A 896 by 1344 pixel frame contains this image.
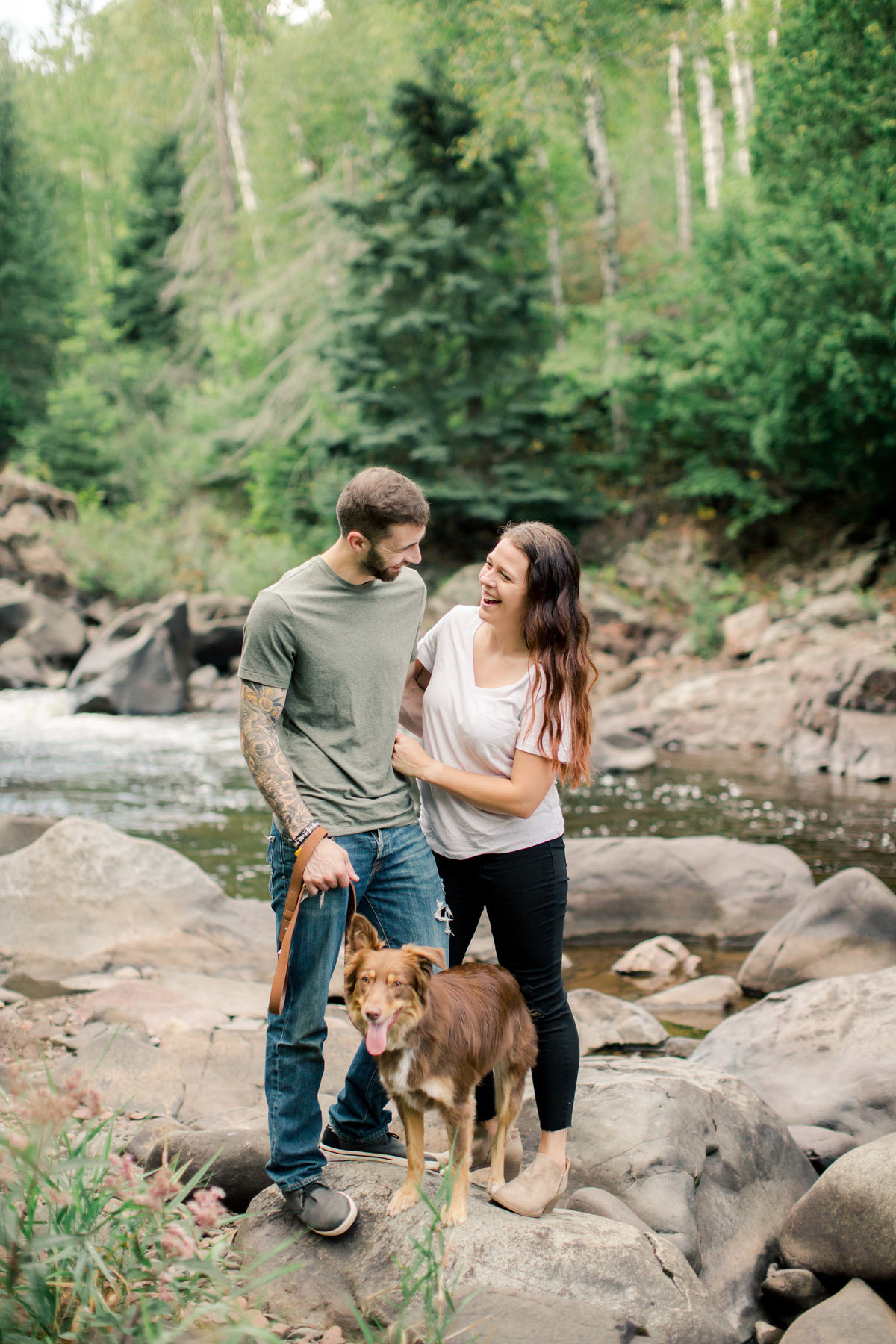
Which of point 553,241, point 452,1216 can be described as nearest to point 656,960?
point 452,1216

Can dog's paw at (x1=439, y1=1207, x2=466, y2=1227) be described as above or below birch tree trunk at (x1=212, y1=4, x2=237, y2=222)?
below

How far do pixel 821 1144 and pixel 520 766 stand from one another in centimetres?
262

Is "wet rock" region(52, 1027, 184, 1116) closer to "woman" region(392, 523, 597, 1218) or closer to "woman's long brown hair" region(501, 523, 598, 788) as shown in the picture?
"woman" region(392, 523, 597, 1218)

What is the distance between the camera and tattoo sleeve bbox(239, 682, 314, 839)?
110 inches

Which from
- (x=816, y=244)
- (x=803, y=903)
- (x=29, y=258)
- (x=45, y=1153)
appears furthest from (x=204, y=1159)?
(x=29, y=258)

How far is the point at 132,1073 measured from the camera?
14.9 feet

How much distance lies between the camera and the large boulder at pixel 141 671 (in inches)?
709

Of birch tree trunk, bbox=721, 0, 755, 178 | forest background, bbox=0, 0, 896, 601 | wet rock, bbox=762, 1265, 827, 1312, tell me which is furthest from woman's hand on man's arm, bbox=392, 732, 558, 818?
birch tree trunk, bbox=721, 0, 755, 178

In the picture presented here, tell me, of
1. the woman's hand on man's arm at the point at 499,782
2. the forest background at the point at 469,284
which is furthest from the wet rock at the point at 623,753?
the woman's hand on man's arm at the point at 499,782


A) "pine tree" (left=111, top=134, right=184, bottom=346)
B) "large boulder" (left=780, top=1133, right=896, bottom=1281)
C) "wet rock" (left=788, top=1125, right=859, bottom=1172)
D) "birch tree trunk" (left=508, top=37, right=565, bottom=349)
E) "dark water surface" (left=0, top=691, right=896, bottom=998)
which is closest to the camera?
"large boulder" (left=780, top=1133, right=896, bottom=1281)

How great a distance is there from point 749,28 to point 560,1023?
20.3 meters

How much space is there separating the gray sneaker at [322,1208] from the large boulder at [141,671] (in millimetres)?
16103

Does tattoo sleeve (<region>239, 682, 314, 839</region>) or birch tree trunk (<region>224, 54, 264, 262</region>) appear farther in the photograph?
birch tree trunk (<region>224, 54, 264, 262</region>)

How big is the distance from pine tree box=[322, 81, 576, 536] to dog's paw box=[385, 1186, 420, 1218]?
17626 millimetres
